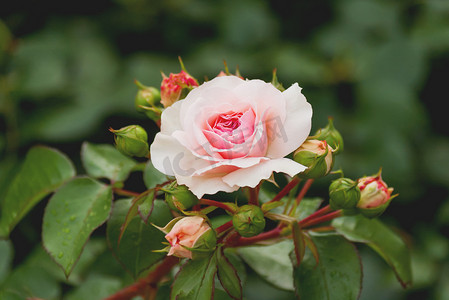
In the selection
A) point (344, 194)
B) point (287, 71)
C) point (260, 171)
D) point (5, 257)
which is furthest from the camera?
point (287, 71)

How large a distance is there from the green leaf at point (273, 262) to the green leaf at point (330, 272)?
0.13 metres

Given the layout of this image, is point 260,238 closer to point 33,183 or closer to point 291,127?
point 291,127

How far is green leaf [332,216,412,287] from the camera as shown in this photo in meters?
0.94

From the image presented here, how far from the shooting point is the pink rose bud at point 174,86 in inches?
34.3

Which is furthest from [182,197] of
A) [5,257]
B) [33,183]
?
[5,257]

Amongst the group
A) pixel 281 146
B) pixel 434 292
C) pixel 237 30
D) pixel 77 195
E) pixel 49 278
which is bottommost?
pixel 434 292

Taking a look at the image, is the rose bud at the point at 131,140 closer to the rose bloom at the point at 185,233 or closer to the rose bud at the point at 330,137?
the rose bloom at the point at 185,233

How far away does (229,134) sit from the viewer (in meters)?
0.76

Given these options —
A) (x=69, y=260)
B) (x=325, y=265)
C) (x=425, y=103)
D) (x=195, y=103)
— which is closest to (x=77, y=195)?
(x=69, y=260)

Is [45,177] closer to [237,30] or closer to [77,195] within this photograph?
[77,195]

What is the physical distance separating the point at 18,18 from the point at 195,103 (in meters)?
1.71

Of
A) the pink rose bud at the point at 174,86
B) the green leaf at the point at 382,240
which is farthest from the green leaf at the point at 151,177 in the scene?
the green leaf at the point at 382,240

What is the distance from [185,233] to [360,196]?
0.31 metres

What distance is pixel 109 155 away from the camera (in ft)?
3.50
